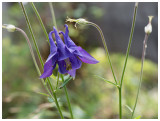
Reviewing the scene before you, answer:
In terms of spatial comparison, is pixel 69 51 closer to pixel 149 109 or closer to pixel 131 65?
pixel 149 109

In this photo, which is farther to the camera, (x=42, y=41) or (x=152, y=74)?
(x=152, y=74)

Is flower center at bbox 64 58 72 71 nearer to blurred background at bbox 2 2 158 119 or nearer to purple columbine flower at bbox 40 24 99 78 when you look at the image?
purple columbine flower at bbox 40 24 99 78

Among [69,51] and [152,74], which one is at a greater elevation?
[69,51]

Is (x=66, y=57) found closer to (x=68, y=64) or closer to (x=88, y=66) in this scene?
(x=68, y=64)

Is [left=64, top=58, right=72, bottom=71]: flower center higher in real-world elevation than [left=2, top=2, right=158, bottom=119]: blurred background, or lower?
higher

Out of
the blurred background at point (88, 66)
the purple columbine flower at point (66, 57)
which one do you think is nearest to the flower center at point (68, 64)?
the purple columbine flower at point (66, 57)

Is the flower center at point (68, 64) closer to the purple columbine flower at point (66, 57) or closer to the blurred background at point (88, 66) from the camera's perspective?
the purple columbine flower at point (66, 57)

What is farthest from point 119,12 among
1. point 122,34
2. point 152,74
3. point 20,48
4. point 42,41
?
point 20,48

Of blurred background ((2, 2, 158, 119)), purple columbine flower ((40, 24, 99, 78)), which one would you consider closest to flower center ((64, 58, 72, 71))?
purple columbine flower ((40, 24, 99, 78))
